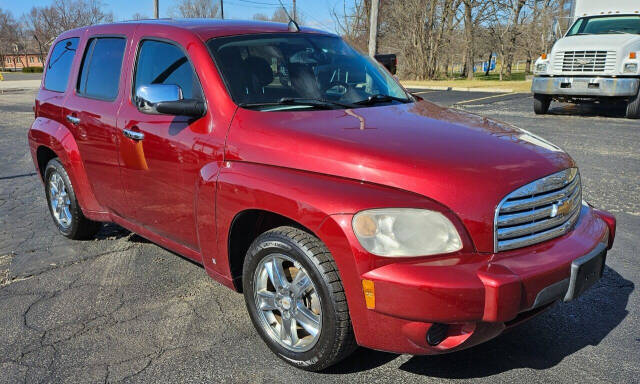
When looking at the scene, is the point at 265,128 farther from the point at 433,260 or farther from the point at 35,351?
the point at 35,351

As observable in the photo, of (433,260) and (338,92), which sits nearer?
(433,260)

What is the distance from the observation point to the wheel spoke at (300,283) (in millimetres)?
2529

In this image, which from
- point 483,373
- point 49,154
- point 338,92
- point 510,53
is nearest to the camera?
point 483,373

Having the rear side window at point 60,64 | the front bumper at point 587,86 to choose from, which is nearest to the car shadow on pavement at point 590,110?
the front bumper at point 587,86

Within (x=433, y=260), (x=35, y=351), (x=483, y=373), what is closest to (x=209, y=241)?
(x=35, y=351)

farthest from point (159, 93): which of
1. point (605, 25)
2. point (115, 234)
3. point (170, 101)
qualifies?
point (605, 25)

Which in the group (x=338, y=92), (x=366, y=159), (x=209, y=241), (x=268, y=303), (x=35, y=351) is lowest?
(x=35, y=351)

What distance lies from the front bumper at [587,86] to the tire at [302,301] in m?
11.0

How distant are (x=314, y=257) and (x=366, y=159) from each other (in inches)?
20.2

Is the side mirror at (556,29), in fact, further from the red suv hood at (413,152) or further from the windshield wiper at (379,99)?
the red suv hood at (413,152)

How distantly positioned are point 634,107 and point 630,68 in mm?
983

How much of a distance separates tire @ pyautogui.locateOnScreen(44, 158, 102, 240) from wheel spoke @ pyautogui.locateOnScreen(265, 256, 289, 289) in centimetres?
247

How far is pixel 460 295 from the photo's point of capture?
6.91 feet

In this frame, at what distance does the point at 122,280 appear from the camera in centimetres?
382
